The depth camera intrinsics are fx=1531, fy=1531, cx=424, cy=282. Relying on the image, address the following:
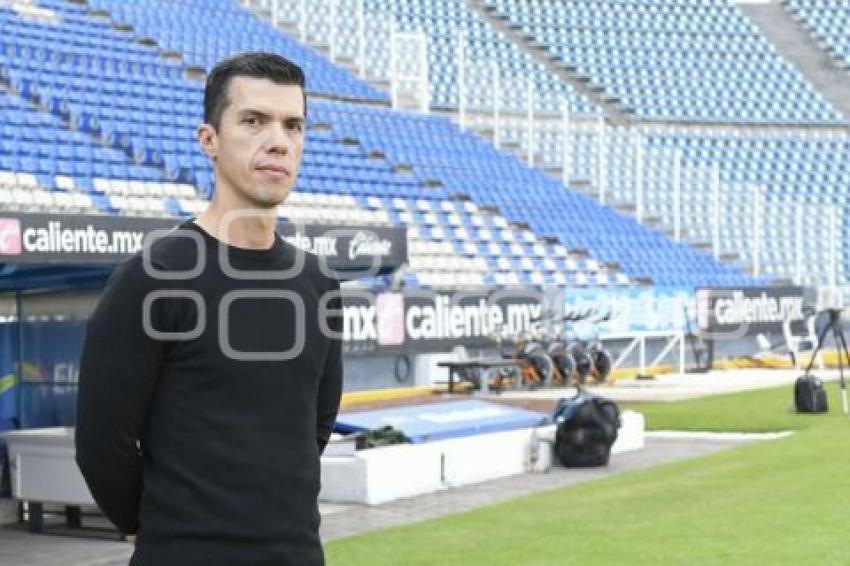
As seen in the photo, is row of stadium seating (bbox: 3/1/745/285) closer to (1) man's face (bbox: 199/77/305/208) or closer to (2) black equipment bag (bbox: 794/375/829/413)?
(2) black equipment bag (bbox: 794/375/829/413)

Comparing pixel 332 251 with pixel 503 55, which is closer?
pixel 332 251

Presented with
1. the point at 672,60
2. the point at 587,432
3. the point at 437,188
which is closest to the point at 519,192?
the point at 437,188

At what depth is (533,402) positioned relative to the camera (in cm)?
2267

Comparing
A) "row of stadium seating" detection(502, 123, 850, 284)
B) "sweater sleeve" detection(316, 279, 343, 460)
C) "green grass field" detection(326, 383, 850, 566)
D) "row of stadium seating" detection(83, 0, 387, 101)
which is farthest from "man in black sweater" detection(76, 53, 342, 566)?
"row of stadium seating" detection(502, 123, 850, 284)

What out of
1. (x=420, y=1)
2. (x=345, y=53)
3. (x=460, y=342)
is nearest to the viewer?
(x=460, y=342)

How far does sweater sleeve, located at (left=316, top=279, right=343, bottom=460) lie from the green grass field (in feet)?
18.9

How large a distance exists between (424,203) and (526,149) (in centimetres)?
762

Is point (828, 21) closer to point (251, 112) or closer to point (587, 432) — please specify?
point (587, 432)

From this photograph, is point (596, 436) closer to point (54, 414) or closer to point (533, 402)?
point (54, 414)

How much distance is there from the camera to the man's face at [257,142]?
3.25 meters

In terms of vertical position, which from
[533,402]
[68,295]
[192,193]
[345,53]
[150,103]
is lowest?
[533,402]

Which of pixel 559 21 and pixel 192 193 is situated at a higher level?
pixel 559 21

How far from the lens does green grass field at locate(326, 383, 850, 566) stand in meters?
9.47

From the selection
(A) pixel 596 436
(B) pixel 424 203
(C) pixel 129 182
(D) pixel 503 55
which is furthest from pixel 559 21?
(A) pixel 596 436
